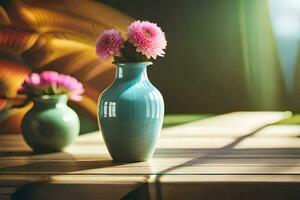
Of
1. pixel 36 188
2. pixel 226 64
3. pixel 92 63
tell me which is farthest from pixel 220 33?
pixel 36 188

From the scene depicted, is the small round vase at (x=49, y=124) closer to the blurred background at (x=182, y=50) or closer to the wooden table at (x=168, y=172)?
the wooden table at (x=168, y=172)

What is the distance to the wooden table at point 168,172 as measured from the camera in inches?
48.5

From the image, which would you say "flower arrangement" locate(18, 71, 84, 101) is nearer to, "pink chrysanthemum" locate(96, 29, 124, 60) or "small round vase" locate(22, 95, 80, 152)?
"small round vase" locate(22, 95, 80, 152)

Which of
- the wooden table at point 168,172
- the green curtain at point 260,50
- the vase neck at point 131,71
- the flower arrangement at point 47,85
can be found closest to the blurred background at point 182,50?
the green curtain at point 260,50

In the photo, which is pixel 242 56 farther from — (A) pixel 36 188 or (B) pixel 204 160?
(A) pixel 36 188

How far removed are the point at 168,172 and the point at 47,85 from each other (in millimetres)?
564

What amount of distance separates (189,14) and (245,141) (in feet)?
2.94

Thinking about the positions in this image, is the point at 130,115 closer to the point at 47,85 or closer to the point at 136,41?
the point at 136,41

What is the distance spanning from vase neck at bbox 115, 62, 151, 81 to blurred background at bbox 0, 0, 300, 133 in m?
1.04

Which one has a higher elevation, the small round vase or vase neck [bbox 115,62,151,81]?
vase neck [bbox 115,62,151,81]

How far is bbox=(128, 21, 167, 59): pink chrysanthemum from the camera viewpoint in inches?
58.2

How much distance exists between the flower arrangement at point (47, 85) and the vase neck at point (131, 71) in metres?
0.27

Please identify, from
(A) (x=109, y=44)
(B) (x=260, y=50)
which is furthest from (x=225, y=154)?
(B) (x=260, y=50)

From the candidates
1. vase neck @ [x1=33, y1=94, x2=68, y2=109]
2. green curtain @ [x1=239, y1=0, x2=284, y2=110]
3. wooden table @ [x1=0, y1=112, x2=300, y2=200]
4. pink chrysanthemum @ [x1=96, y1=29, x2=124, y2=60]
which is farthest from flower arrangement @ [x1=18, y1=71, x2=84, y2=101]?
green curtain @ [x1=239, y1=0, x2=284, y2=110]
